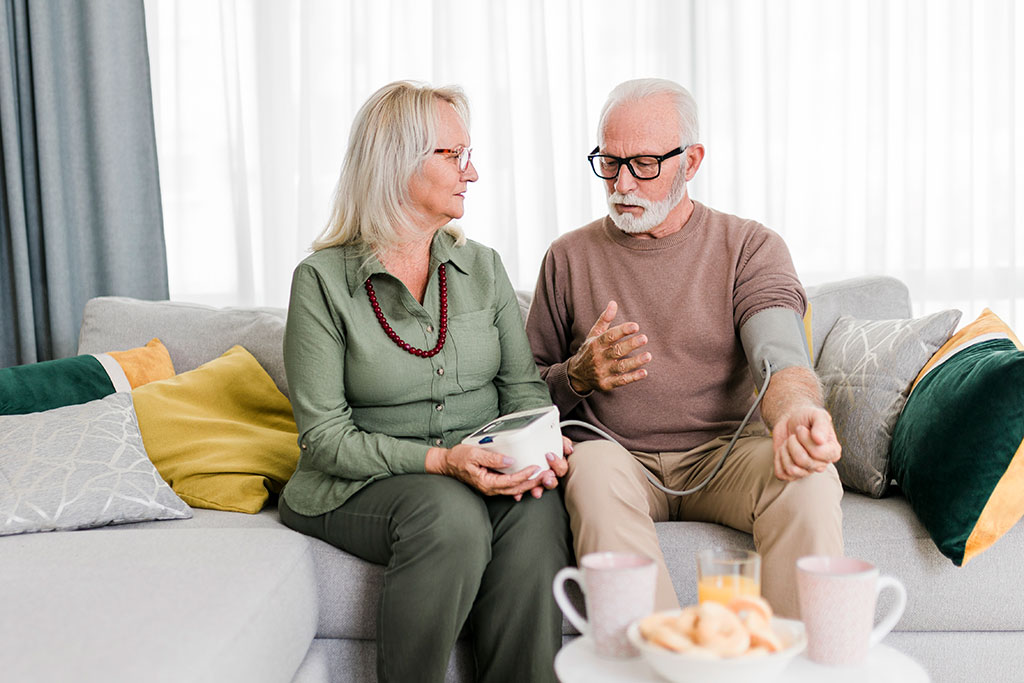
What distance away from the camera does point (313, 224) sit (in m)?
3.00

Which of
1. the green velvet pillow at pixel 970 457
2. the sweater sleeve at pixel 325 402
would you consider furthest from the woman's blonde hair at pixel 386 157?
the green velvet pillow at pixel 970 457

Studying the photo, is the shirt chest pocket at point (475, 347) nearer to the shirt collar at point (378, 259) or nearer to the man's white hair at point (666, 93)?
the shirt collar at point (378, 259)

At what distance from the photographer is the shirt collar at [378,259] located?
173cm

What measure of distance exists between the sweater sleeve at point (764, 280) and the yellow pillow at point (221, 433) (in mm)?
1030

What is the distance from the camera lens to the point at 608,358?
1.72 meters

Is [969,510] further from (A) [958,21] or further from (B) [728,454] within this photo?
(A) [958,21]

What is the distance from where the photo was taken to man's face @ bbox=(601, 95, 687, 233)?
6.12ft

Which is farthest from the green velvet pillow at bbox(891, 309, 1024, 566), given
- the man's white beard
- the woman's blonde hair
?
the woman's blonde hair

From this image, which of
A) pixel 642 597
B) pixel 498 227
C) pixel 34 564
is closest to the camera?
pixel 642 597

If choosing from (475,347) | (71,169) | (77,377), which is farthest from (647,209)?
(71,169)

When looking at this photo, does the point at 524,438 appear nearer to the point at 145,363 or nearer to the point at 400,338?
the point at 400,338

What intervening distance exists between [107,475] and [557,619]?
94 cm

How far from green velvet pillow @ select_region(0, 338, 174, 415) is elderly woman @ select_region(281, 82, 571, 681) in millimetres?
594

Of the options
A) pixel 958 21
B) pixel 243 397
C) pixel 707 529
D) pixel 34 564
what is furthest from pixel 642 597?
pixel 958 21
